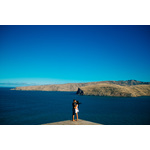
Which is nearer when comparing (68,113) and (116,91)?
(68,113)

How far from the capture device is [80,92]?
158625 mm

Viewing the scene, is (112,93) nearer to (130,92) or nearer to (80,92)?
(130,92)

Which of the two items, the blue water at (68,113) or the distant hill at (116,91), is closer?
the blue water at (68,113)

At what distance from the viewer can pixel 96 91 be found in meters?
151

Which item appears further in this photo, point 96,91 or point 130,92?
point 96,91

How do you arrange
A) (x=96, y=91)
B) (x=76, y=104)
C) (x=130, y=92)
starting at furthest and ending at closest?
(x=96, y=91) < (x=130, y=92) < (x=76, y=104)

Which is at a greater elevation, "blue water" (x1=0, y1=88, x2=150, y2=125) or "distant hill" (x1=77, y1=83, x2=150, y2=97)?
"distant hill" (x1=77, y1=83, x2=150, y2=97)

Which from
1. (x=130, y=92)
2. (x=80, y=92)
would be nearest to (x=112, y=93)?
(x=130, y=92)

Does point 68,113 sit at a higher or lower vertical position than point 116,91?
lower

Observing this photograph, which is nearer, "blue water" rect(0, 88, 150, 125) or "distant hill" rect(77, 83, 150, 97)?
"blue water" rect(0, 88, 150, 125)

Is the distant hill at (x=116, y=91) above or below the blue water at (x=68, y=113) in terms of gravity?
above

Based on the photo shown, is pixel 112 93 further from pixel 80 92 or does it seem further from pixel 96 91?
pixel 80 92

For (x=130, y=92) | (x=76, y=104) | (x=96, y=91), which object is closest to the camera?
(x=76, y=104)

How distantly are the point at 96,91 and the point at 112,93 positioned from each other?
19.0 meters
